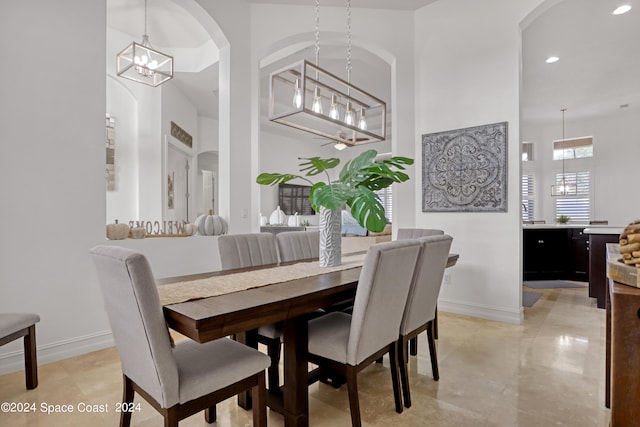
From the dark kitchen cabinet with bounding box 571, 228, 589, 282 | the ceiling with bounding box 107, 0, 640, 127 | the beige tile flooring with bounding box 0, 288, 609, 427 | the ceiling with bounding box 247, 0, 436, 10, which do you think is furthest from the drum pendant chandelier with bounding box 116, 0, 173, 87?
the dark kitchen cabinet with bounding box 571, 228, 589, 282

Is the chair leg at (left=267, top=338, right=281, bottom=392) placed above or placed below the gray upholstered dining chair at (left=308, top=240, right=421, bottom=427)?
below

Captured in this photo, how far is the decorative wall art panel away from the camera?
140 inches

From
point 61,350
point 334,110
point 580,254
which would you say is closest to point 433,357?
point 334,110

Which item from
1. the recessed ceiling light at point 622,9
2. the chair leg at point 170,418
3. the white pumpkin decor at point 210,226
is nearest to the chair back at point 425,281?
the chair leg at point 170,418

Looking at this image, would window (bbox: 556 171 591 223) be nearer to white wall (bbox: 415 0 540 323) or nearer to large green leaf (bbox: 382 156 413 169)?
white wall (bbox: 415 0 540 323)

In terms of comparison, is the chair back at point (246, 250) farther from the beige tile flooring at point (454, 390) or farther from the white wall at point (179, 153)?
the white wall at point (179, 153)

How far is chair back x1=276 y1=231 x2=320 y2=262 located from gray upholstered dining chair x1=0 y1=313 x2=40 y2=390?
5.45 feet

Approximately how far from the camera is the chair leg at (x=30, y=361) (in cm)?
215

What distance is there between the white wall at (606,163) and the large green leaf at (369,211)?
7788mm

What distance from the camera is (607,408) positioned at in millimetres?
1916

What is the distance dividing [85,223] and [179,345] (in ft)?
5.58

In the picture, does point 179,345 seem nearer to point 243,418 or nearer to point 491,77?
point 243,418

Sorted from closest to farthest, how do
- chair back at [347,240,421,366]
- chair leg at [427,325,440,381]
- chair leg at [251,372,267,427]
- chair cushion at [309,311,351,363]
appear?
chair leg at [251,372,267,427], chair back at [347,240,421,366], chair cushion at [309,311,351,363], chair leg at [427,325,440,381]

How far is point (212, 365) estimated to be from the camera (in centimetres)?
142
